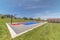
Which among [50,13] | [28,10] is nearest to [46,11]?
[50,13]

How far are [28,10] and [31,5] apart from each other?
904mm

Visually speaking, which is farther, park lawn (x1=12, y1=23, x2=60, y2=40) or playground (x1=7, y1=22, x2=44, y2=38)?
playground (x1=7, y1=22, x2=44, y2=38)

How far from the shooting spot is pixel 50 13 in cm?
1734

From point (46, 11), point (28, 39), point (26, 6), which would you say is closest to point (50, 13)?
point (46, 11)

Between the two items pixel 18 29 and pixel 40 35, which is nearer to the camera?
pixel 40 35

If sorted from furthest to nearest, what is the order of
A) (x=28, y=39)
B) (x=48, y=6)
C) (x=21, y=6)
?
1. (x=48, y=6)
2. (x=21, y=6)
3. (x=28, y=39)

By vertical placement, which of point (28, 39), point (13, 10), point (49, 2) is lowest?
point (28, 39)

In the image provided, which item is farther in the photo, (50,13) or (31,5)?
(50,13)

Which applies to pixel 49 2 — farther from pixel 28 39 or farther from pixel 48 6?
pixel 28 39

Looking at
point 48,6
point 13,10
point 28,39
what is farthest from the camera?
point 48,6

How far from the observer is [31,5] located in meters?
16.1

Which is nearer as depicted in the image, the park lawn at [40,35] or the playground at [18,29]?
the park lawn at [40,35]

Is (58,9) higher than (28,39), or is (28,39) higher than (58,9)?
(58,9)

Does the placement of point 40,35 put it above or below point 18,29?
above
